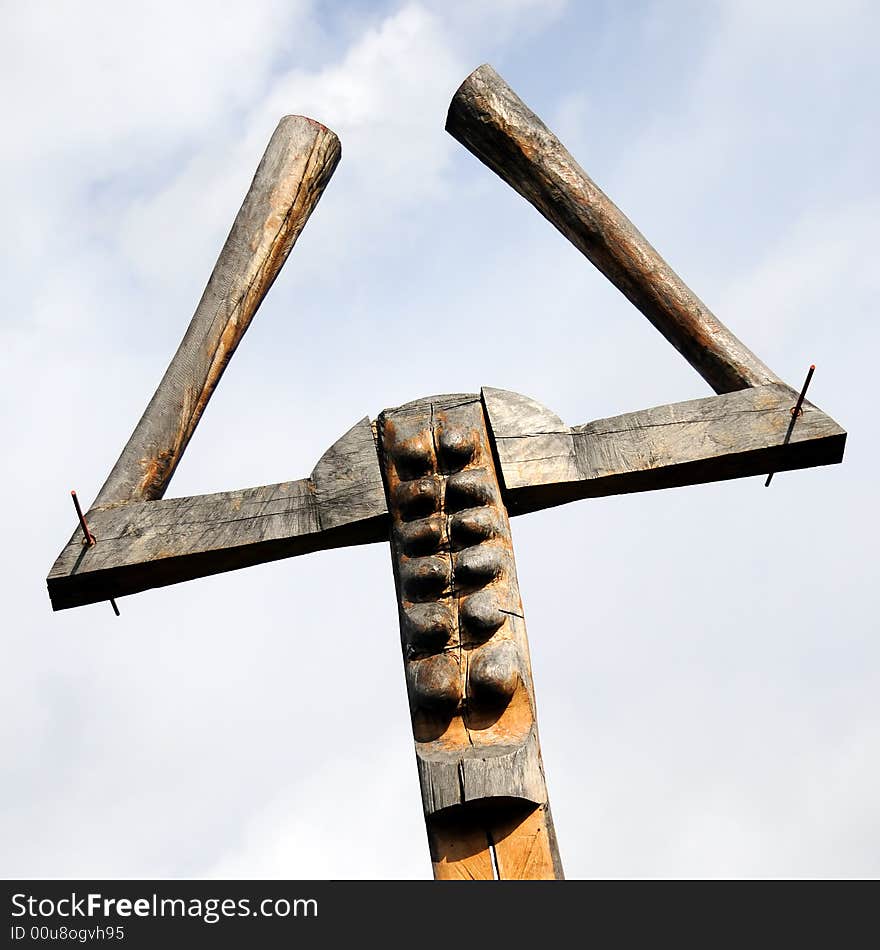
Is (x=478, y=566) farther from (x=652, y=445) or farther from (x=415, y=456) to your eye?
(x=652, y=445)

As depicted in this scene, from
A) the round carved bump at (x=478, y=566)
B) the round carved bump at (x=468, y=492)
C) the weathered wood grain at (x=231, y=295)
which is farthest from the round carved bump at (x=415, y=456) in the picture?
the weathered wood grain at (x=231, y=295)

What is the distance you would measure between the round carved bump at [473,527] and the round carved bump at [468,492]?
37 millimetres

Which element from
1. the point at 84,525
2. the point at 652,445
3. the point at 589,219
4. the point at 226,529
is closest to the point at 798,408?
the point at 652,445

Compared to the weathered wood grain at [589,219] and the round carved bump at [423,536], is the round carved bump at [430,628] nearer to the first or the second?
the round carved bump at [423,536]

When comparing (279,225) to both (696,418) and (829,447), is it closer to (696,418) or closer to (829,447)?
(696,418)

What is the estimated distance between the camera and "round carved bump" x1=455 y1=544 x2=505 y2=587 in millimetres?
4328

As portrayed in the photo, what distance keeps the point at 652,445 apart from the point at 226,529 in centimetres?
143

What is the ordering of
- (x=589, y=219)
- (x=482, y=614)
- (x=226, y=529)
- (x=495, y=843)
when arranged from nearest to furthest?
Result: 1. (x=495, y=843)
2. (x=482, y=614)
3. (x=226, y=529)
4. (x=589, y=219)

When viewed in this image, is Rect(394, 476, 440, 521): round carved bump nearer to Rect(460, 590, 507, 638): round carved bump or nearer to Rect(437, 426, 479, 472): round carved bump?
Rect(437, 426, 479, 472): round carved bump

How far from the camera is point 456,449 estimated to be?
455 cm

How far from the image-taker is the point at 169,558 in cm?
476

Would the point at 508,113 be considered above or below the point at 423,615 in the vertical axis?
above
